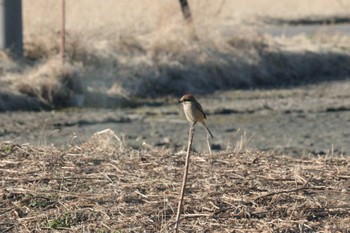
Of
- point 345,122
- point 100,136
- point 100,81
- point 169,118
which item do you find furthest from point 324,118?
point 100,136

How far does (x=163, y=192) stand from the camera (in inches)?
286

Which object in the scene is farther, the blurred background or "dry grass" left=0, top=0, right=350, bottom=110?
"dry grass" left=0, top=0, right=350, bottom=110

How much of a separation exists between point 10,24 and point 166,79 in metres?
3.53

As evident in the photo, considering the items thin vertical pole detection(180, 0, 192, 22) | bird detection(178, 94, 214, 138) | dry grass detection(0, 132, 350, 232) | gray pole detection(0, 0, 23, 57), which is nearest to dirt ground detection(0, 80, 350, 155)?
gray pole detection(0, 0, 23, 57)

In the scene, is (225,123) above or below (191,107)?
below

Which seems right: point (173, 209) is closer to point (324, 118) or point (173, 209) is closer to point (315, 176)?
point (315, 176)

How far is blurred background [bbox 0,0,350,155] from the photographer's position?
1714 cm

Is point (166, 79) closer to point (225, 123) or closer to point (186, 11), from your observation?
point (186, 11)

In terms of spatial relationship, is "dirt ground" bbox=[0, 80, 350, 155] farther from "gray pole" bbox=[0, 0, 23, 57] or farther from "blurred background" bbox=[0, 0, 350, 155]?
"gray pole" bbox=[0, 0, 23, 57]

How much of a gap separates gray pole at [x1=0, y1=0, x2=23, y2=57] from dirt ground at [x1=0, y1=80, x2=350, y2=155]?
2107 mm

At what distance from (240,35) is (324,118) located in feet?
21.5

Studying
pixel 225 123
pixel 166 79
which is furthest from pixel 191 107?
pixel 166 79

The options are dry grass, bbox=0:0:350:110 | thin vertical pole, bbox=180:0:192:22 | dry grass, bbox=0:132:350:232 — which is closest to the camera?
dry grass, bbox=0:132:350:232

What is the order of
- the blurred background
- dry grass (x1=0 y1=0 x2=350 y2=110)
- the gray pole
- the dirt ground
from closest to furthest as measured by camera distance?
the dirt ground → the blurred background → dry grass (x1=0 y1=0 x2=350 y2=110) → the gray pole
